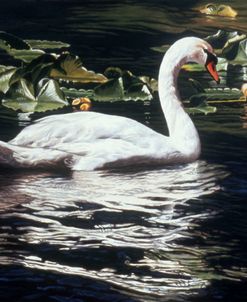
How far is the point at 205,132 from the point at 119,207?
2.38 feet

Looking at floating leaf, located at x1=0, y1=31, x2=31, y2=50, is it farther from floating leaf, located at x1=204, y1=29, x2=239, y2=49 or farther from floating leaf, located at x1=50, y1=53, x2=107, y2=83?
floating leaf, located at x1=204, y1=29, x2=239, y2=49

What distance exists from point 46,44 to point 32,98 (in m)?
0.76

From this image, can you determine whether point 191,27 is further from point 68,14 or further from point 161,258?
point 161,258

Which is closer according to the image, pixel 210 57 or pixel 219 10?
pixel 210 57

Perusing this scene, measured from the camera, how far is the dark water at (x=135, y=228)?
2566mm

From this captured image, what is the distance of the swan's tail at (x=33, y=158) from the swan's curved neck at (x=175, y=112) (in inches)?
13.3

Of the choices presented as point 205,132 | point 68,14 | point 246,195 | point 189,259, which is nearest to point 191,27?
point 68,14

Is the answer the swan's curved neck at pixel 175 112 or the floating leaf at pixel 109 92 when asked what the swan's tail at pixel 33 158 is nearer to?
the swan's curved neck at pixel 175 112

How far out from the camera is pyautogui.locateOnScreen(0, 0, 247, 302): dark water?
257 cm

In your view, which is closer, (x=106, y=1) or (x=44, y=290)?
(x=44, y=290)

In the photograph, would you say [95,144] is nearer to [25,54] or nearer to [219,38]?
[25,54]

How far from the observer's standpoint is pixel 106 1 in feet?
18.3

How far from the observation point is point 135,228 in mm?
2928

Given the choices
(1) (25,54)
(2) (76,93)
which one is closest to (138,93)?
(2) (76,93)
